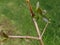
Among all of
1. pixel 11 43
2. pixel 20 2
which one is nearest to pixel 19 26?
pixel 11 43

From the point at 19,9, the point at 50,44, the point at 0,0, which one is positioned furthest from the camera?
the point at 0,0

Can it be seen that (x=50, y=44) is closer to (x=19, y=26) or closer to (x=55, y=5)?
(x=19, y=26)

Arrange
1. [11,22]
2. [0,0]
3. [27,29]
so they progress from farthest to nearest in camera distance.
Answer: [0,0] < [11,22] < [27,29]

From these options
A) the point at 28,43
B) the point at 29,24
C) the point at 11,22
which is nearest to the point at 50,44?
the point at 28,43

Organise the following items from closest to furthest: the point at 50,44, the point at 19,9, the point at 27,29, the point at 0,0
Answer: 1. the point at 50,44
2. the point at 27,29
3. the point at 19,9
4. the point at 0,0

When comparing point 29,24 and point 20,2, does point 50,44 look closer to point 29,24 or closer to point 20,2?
point 29,24

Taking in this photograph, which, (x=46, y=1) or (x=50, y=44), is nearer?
(x=50, y=44)
